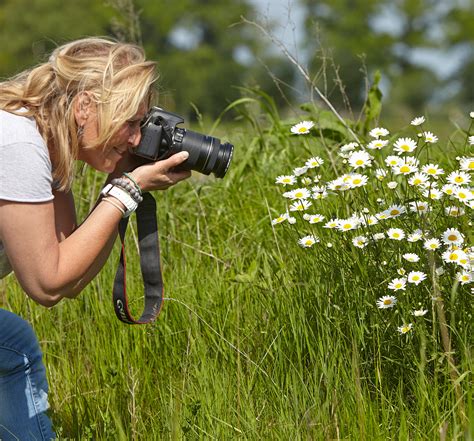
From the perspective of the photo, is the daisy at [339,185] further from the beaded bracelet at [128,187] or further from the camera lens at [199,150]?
the beaded bracelet at [128,187]

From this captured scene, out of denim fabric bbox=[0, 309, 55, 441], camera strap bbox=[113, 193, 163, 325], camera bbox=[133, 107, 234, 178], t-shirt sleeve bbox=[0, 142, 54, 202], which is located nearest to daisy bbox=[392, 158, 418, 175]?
camera bbox=[133, 107, 234, 178]

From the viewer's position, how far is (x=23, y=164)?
213 centimetres

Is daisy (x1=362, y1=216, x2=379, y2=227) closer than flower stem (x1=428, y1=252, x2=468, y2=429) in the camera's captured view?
No

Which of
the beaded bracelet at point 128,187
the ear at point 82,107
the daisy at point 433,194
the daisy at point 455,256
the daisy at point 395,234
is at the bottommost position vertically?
the daisy at point 455,256

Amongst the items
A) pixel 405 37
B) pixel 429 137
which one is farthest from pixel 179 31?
pixel 429 137

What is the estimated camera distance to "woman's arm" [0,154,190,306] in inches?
83.7

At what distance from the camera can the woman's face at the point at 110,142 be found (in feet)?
7.52

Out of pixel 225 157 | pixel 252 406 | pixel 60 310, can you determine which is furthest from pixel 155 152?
pixel 60 310

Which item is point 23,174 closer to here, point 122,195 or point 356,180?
point 122,195

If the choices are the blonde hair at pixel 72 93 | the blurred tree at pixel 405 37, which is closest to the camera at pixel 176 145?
the blonde hair at pixel 72 93

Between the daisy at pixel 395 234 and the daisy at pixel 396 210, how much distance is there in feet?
0.15

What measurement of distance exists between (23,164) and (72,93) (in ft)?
0.86

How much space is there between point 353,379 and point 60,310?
1456 millimetres

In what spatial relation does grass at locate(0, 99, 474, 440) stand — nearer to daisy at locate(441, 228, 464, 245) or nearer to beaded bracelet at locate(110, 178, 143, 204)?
daisy at locate(441, 228, 464, 245)
